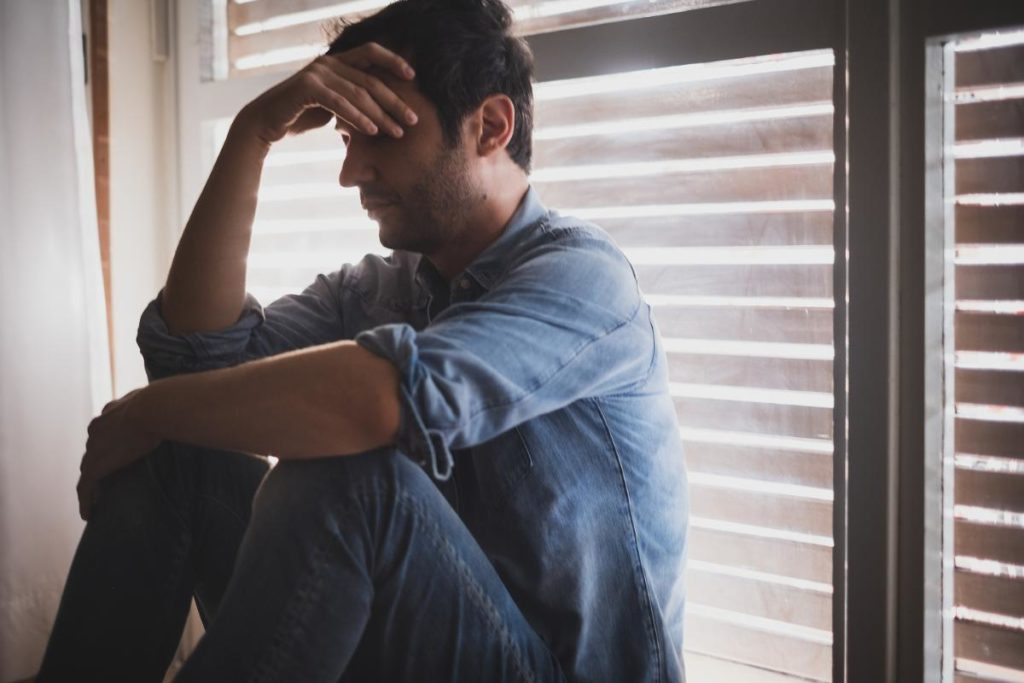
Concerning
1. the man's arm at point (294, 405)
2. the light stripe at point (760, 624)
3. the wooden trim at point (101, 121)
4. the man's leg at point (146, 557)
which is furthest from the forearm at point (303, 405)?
the wooden trim at point (101, 121)

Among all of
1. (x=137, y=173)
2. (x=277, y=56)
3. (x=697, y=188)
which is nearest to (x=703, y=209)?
(x=697, y=188)

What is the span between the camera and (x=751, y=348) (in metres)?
1.29

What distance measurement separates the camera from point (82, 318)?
1688 millimetres

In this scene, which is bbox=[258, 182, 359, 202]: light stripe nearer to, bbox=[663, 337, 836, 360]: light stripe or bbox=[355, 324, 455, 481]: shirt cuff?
bbox=[663, 337, 836, 360]: light stripe

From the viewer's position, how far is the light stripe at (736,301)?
1.24m

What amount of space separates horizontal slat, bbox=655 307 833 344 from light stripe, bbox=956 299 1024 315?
0.17 meters

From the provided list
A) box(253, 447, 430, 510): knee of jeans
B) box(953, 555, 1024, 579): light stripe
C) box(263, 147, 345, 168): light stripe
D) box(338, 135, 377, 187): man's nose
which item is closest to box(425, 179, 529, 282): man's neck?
box(338, 135, 377, 187): man's nose

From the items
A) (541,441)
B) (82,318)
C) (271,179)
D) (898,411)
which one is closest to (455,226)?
(541,441)

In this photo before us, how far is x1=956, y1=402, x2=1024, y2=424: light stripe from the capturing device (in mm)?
1106

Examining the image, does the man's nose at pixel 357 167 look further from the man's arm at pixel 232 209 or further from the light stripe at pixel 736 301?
the light stripe at pixel 736 301

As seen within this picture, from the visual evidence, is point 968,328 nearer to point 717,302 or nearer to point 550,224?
point 717,302

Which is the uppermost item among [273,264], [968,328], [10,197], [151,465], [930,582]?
[10,197]

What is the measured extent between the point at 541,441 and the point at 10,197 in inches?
47.7

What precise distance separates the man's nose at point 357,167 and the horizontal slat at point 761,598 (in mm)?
804
